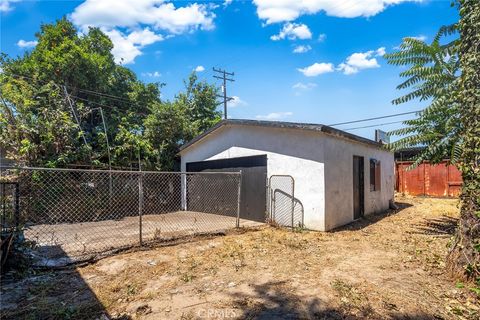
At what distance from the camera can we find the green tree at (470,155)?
4164mm

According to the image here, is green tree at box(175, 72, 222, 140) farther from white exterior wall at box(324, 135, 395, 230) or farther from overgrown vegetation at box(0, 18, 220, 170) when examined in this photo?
white exterior wall at box(324, 135, 395, 230)

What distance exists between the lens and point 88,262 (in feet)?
16.5

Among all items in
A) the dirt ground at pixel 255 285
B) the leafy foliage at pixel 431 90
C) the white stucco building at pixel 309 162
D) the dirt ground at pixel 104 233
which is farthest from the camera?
the white stucco building at pixel 309 162

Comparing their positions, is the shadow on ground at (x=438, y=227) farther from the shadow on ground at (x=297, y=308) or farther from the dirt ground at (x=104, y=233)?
the shadow on ground at (x=297, y=308)

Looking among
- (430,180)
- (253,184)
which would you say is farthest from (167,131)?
(430,180)

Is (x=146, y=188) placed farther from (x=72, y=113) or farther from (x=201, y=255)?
(x=201, y=255)

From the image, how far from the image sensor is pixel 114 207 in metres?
10.4

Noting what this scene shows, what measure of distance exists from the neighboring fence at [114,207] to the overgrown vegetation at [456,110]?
4722 millimetres

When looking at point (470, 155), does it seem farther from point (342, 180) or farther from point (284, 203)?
point (284, 203)

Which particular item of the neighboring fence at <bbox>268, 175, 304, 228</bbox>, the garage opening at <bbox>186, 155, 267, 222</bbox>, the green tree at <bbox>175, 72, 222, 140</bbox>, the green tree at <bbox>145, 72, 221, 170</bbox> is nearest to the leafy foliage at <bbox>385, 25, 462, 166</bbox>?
the neighboring fence at <bbox>268, 175, 304, 228</bbox>

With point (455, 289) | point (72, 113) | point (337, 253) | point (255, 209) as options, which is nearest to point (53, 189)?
point (72, 113)

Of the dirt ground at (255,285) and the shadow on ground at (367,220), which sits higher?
the dirt ground at (255,285)

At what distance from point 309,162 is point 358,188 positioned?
3.00 meters

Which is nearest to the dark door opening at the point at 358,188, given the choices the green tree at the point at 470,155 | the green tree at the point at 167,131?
the green tree at the point at 470,155
